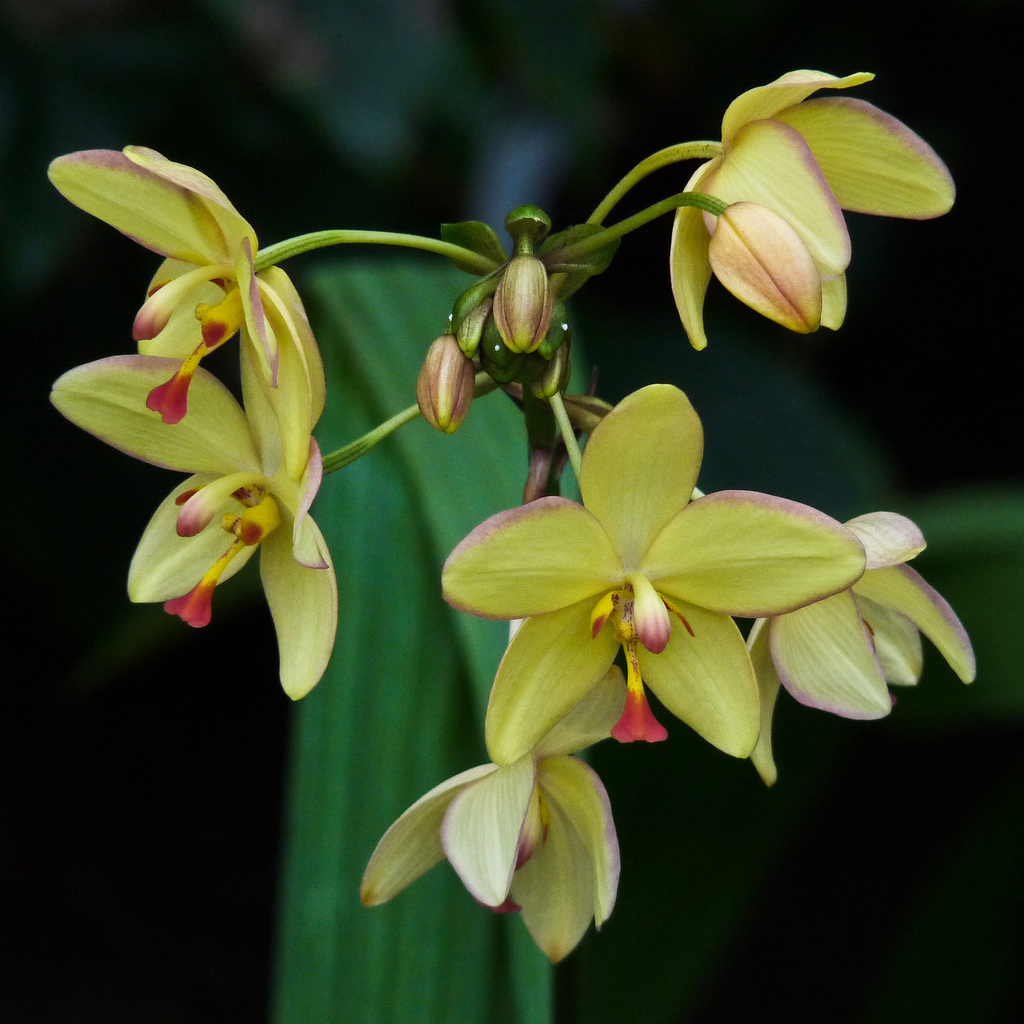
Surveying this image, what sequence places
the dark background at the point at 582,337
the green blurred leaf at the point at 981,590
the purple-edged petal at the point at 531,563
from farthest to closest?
1. the dark background at the point at 582,337
2. the green blurred leaf at the point at 981,590
3. the purple-edged petal at the point at 531,563

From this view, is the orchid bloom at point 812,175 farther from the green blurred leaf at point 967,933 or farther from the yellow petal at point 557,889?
the green blurred leaf at point 967,933

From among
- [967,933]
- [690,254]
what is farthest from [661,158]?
[967,933]

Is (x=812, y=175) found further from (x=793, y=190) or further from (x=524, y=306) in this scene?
(x=524, y=306)

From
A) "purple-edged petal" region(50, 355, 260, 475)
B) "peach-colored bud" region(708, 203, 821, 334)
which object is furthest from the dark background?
"peach-colored bud" region(708, 203, 821, 334)

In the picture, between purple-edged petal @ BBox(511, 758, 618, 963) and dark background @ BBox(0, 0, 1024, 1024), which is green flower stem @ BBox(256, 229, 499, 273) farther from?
dark background @ BBox(0, 0, 1024, 1024)

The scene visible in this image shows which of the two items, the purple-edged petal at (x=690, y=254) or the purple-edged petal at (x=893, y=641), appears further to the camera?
the purple-edged petal at (x=893, y=641)

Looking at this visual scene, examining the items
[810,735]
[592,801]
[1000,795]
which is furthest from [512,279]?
[1000,795]

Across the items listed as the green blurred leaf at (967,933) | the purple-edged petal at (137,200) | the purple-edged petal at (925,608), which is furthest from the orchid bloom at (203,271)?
the green blurred leaf at (967,933)
